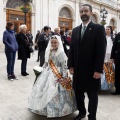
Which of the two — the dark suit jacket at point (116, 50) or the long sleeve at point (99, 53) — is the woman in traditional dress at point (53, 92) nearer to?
the long sleeve at point (99, 53)

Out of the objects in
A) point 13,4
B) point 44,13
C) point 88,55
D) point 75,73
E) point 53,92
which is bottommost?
point 53,92

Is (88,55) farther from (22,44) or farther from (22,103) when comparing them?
(22,44)

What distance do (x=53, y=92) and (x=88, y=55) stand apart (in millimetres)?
798

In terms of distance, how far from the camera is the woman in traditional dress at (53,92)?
310 centimetres

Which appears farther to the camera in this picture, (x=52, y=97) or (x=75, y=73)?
(x=52, y=97)

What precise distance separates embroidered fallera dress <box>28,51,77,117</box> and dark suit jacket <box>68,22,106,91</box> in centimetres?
33

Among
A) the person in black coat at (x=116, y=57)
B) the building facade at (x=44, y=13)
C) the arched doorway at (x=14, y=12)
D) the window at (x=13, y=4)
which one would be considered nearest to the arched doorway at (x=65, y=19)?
the building facade at (x=44, y=13)

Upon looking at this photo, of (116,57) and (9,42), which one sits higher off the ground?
(9,42)

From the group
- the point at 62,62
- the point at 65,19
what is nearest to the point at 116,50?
the point at 62,62

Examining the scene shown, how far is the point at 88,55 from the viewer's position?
9.34 feet

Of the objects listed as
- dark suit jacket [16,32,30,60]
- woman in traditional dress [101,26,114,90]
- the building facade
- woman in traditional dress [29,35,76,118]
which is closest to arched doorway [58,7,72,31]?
the building facade

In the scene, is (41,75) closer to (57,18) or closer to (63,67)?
(63,67)

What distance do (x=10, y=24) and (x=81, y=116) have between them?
338 cm

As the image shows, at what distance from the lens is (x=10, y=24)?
5.55 m
